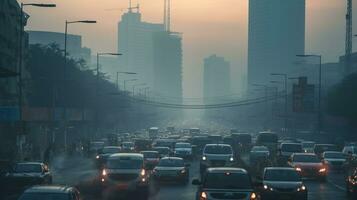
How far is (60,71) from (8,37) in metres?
48.9

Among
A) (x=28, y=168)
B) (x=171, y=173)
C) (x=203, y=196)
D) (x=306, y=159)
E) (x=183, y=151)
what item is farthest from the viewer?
(x=183, y=151)

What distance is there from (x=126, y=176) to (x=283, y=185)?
21.7 feet

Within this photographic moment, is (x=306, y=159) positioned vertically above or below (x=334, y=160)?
above

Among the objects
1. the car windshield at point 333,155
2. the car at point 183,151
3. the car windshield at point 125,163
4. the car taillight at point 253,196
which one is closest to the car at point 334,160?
the car windshield at point 333,155

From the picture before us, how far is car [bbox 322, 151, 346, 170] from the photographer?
62031 mm

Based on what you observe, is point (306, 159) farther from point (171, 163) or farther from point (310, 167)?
point (171, 163)

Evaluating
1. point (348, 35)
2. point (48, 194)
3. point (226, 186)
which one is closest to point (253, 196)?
point (226, 186)

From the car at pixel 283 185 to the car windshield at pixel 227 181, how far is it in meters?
5.92

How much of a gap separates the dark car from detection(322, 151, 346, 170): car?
27.5m

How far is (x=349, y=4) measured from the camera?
432ft

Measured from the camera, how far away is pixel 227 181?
26531 millimetres

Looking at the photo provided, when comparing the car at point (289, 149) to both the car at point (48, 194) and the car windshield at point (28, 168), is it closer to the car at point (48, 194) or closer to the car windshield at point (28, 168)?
the car windshield at point (28, 168)

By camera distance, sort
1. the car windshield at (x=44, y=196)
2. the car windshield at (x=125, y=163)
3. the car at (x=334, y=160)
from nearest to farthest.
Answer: the car windshield at (x=44, y=196) < the car windshield at (x=125, y=163) < the car at (x=334, y=160)

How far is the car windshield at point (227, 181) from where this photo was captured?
85.9ft
